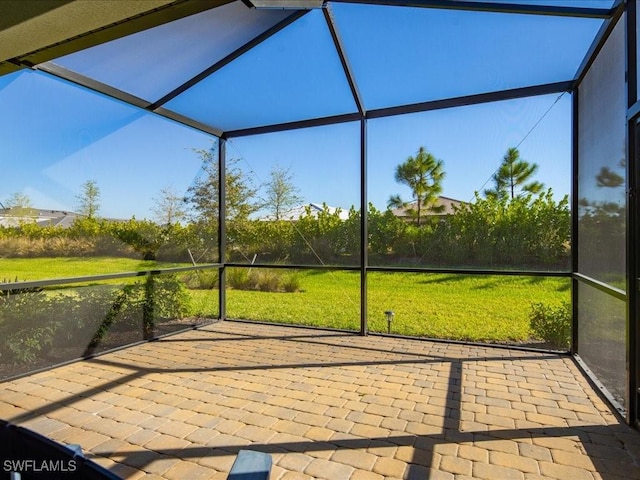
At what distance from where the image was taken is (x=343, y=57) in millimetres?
3711

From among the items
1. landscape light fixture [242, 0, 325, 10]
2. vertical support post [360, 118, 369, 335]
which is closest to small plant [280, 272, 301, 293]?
vertical support post [360, 118, 369, 335]

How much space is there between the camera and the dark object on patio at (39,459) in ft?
2.63

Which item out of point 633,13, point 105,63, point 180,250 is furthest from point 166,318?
point 633,13

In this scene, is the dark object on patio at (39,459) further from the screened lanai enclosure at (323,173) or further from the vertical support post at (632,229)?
the vertical support post at (632,229)

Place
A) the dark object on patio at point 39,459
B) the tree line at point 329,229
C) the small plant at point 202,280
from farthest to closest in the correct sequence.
Result: the small plant at point 202,280
the tree line at point 329,229
the dark object on patio at point 39,459

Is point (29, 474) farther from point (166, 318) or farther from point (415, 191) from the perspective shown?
point (415, 191)

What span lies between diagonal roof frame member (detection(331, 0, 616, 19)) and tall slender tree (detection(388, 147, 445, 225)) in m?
2.06

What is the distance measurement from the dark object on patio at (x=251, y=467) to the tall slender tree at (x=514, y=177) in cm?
439

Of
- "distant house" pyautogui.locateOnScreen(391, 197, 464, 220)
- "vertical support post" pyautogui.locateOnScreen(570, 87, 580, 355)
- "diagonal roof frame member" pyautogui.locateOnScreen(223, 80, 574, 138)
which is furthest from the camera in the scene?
"distant house" pyautogui.locateOnScreen(391, 197, 464, 220)

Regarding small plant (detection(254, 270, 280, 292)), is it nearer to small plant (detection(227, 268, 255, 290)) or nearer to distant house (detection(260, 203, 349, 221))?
small plant (detection(227, 268, 255, 290))

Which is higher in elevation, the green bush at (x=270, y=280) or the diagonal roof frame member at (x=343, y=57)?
the diagonal roof frame member at (x=343, y=57)

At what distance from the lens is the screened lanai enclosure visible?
2.90 metres

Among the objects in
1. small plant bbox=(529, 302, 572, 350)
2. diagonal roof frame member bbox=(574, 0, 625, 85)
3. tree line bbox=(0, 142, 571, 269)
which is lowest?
small plant bbox=(529, 302, 572, 350)

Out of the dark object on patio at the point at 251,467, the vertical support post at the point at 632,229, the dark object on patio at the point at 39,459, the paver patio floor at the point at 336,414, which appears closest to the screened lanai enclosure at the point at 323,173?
the vertical support post at the point at 632,229
